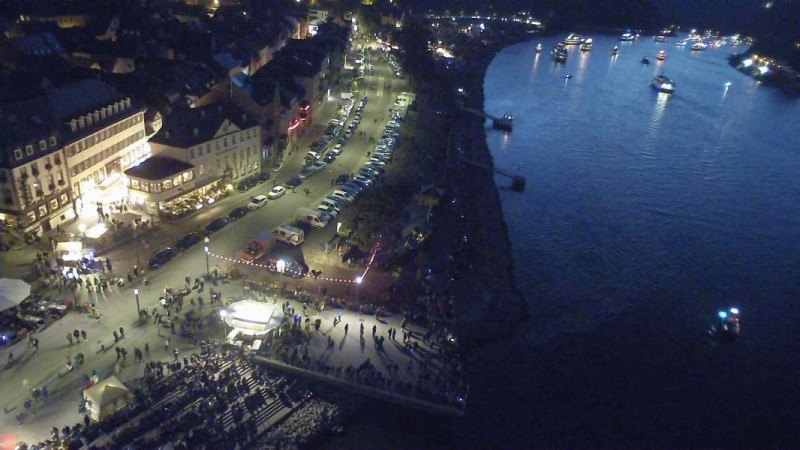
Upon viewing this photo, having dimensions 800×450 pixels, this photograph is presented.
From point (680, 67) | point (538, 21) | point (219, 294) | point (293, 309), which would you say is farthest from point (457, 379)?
point (538, 21)

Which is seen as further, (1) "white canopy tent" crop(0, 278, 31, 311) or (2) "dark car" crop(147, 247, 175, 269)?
(2) "dark car" crop(147, 247, 175, 269)

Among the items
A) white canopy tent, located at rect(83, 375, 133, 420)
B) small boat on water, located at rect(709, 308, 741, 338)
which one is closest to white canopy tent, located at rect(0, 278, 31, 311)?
white canopy tent, located at rect(83, 375, 133, 420)

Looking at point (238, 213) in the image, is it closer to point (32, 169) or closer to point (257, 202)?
point (257, 202)

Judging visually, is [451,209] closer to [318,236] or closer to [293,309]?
[318,236]

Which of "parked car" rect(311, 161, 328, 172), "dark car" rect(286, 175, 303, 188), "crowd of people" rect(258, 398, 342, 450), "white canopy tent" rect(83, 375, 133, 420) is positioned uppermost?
"parked car" rect(311, 161, 328, 172)

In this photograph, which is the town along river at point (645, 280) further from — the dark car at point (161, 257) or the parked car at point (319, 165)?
the dark car at point (161, 257)

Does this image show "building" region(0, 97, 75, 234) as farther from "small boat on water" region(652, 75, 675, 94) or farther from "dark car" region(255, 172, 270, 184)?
"small boat on water" region(652, 75, 675, 94)

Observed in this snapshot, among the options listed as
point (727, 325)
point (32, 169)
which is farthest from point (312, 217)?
point (727, 325)
